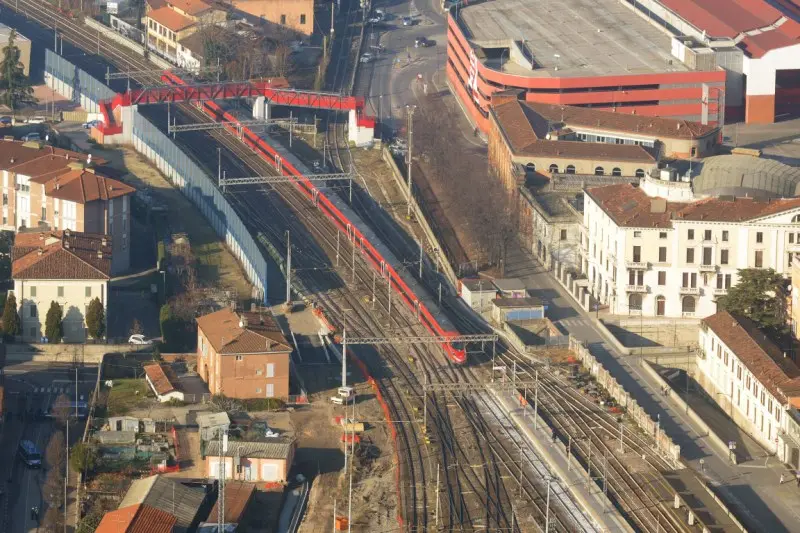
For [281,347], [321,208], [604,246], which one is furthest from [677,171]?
[281,347]

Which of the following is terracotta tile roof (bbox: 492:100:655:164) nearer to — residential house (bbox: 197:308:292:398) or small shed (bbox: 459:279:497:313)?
small shed (bbox: 459:279:497:313)

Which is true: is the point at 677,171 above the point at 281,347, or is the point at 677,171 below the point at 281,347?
above

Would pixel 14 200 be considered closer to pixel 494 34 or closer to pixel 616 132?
pixel 616 132

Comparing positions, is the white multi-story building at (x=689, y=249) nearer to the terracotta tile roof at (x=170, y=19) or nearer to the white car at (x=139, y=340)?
the white car at (x=139, y=340)

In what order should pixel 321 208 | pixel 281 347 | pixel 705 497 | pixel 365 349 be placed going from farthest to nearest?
pixel 321 208 → pixel 365 349 → pixel 281 347 → pixel 705 497

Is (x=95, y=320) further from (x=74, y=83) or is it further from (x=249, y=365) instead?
(x=74, y=83)

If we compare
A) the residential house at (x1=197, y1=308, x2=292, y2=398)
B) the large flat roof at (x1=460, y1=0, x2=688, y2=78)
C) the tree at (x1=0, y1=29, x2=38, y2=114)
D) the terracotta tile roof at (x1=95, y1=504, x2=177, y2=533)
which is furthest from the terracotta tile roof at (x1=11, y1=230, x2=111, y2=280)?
the large flat roof at (x1=460, y1=0, x2=688, y2=78)
